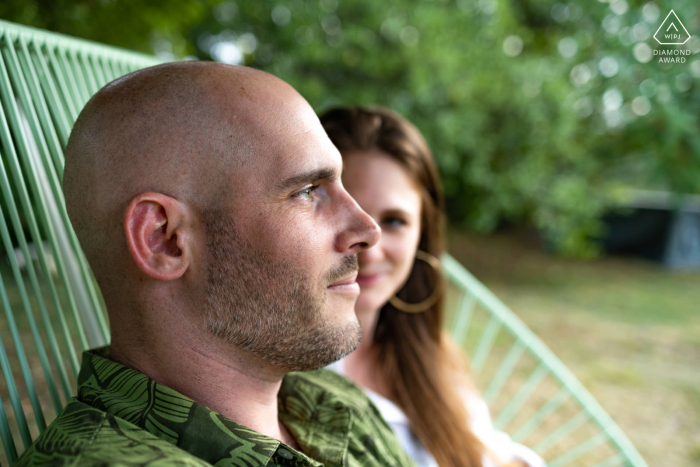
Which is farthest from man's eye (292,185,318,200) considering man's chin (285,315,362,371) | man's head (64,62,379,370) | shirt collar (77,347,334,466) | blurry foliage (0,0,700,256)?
blurry foliage (0,0,700,256)

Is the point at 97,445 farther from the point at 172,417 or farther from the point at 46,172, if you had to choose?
the point at 46,172

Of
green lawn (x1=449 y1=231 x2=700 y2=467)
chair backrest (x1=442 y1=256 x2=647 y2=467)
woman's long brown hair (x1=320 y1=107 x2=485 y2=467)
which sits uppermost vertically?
woman's long brown hair (x1=320 y1=107 x2=485 y2=467)

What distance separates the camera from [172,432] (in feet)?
2.76

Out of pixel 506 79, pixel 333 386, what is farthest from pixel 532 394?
pixel 333 386

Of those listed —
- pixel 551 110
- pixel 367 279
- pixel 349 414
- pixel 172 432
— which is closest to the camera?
pixel 172 432

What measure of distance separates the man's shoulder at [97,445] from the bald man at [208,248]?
0.09 ft

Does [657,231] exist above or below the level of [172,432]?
below

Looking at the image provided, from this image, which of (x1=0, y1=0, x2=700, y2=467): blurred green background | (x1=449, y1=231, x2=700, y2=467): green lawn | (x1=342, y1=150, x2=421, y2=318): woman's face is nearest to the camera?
(x1=342, y1=150, x2=421, y2=318): woman's face

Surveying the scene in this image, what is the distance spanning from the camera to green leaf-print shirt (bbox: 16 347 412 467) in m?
0.72

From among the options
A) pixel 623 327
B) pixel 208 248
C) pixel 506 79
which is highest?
pixel 506 79

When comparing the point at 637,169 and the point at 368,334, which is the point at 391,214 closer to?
the point at 368,334

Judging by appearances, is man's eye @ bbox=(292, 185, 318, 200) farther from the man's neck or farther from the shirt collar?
the shirt collar

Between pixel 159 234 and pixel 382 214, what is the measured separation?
2.48 ft

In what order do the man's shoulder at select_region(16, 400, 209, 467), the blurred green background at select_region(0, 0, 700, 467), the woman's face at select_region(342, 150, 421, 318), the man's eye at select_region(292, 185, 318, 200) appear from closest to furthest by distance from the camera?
the man's shoulder at select_region(16, 400, 209, 467)
the man's eye at select_region(292, 185, 318, 200)
the woman's face at select_region(342, 150, 421, 318)
the blurred green background at select_region(0, 0, 700, 467)
